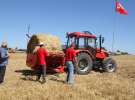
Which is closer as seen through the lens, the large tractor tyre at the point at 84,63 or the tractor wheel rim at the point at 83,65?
the large tractor tyre at the point at 84,63

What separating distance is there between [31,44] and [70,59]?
12.6 ft

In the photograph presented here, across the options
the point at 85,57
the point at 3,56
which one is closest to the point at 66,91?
the point at 3,56

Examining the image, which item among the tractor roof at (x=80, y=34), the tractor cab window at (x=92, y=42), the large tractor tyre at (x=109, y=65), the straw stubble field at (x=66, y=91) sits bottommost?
the straw stubble field at (x=66, y=91)

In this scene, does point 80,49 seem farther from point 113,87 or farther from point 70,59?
point 113,87

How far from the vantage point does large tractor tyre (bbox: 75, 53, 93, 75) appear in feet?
56.2

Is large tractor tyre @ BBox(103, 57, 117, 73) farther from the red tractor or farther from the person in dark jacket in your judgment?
the person in dark jacket

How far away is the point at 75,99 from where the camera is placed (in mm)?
10312

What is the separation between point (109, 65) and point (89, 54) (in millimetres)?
1752

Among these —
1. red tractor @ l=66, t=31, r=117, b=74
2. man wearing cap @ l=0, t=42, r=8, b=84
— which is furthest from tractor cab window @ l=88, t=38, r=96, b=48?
man wearing cap @ l=0, t=42, r=8, b=84

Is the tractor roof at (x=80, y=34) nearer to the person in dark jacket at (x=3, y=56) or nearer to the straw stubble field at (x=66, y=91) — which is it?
the straw stubble field at (x=66, y=91)

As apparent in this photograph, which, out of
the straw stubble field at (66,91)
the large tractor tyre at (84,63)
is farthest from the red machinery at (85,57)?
the straw stubble field at (66,91)

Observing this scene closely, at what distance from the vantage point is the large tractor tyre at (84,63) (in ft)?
56.2

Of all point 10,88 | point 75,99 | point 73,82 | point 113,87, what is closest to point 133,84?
point 113,87

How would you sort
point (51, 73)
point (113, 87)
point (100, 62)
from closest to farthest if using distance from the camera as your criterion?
1. point (113, 87)
2. point (51, 73)
3. point (100, 62)
